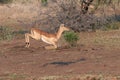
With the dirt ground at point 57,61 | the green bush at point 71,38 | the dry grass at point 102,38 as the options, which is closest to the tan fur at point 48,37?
the dirt ground at point 57,61

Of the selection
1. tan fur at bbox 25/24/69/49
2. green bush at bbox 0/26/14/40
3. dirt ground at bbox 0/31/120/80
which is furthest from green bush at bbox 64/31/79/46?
green bush at bbox 0/26/14/40

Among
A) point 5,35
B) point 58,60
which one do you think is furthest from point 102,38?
point 58,60

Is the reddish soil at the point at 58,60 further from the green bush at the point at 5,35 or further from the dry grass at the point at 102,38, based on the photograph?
the green bush at the point at 5,35

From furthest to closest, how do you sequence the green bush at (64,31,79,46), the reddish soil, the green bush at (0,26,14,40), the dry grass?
the green bush at (0,26,14,40) < the dry grass < the green bush at (64,31,79,46) < the reddish soil

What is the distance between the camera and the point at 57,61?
18.4 m

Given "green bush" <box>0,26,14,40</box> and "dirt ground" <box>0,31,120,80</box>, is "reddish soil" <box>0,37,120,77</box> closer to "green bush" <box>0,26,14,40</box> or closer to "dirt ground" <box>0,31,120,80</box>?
"dirt ground" <box>0,31,120,80</box>

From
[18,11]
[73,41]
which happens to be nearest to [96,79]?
[73,41]

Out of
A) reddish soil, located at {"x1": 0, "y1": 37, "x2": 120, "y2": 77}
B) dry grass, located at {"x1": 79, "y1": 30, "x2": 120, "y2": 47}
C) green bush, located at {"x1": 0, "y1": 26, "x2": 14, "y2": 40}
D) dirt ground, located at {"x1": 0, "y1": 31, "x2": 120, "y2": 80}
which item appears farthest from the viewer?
green bush, located at {"x1": 0, "y1": 26, "x2": 14, "y2": 40}

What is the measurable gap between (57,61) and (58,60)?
27 cm

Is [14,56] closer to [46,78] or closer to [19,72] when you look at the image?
[19,72]

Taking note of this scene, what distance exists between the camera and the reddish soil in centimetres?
1624

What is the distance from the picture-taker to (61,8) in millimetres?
28125

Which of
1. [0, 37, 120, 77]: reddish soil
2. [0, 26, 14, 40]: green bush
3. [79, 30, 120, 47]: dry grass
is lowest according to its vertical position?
[0, 26, 14, 40]: green bush

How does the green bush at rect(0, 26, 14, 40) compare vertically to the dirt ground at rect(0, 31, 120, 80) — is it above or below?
below
